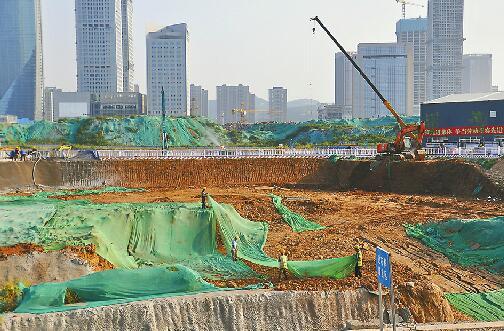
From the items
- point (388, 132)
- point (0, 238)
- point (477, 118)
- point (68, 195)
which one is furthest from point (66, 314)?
point (388, 132)

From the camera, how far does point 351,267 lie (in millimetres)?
17781

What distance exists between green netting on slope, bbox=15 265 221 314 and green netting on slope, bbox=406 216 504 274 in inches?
390

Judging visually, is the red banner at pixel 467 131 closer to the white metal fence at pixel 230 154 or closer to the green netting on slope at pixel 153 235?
the white metal fence at pixel 230 154

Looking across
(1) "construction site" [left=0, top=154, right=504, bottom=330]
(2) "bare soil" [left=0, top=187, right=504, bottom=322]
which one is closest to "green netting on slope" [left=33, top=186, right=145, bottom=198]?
(1) "construction site" [left=0, top=154, right=504, bottom=330]

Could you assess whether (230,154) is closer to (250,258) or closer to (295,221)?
(295,221)

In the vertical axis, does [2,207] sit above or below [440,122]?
below

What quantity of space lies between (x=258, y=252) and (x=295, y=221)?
24.3ft

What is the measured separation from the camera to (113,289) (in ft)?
49.8

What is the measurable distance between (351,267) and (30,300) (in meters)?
8.42

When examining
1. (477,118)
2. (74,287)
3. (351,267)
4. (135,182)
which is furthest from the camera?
(477,118)

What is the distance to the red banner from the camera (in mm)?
52000

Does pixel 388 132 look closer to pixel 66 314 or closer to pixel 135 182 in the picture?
pixel 135 182

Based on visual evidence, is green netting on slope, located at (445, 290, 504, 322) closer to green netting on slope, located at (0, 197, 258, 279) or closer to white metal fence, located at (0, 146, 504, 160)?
green netting on slope, located at (0, 197, 258, 279)

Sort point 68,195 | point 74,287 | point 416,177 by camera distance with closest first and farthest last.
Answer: point 74,287, point 68,195, point 416,177
